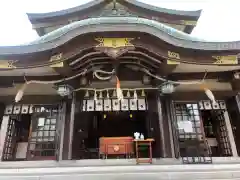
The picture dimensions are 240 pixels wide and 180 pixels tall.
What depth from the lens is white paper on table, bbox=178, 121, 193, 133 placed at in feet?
24.2

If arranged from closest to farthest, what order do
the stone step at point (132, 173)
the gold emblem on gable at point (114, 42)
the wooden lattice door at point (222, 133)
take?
the stone step at point (132, 173) → the gold emblem on gable at point (114, 42) → the wooden lattice door at point (222, 133)

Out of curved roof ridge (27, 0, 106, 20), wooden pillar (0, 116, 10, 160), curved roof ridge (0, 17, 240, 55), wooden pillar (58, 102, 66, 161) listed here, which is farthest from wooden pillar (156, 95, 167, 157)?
curved roof ridge (27, 0, 106, 20)

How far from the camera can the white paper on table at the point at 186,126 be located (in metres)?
7.38

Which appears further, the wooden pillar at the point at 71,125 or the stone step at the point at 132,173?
the wooden pillar at the point at 71,125

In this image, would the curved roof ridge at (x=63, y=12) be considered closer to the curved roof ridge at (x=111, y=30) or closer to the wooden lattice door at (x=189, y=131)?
the curved roof ridge at (x=111, y=30)

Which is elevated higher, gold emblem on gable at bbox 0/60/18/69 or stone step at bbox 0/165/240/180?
gold emblem on gable at bbox 0/60/18/69

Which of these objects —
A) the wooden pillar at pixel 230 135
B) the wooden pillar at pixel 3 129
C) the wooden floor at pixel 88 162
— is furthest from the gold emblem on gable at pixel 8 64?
the wooden pillar at pixel 230 135

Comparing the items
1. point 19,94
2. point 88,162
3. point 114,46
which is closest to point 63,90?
point 19,94

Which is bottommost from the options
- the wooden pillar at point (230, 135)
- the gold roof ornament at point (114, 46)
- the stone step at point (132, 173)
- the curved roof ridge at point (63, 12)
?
the stone step at point (132, 173)

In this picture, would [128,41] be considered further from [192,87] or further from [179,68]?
[192,87]

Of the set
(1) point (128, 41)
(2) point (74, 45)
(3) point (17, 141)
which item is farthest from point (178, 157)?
(3) point (17, 141)

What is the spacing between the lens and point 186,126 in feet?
24.3

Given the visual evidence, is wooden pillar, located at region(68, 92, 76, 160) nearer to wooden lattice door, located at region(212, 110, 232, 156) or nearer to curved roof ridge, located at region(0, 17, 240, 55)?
curved roof ridge, located at region(0, 17, 240, 55)

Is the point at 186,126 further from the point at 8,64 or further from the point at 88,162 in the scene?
the point at 8,64
